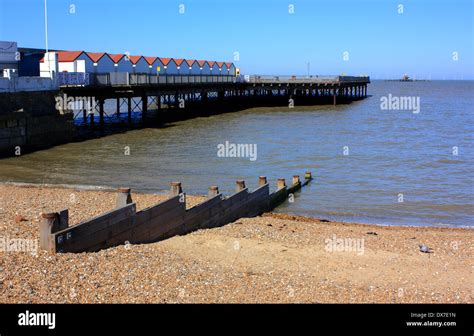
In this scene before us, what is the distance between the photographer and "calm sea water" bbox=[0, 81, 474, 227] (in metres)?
18.6

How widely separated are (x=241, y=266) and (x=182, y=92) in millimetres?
43172

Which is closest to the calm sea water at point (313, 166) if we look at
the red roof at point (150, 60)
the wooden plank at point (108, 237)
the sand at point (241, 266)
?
the sand at point (241, 266)

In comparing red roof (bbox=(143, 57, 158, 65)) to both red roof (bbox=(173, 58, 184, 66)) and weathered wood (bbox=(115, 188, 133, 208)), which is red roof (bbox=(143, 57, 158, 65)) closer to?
red roof (bbox=(173, 58, 184, 66))

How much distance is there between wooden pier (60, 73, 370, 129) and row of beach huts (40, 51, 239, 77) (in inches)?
106

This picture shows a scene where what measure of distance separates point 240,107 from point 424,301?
6018 centimetres

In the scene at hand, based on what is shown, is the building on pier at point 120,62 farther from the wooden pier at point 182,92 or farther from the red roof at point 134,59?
the wooden pier at point 182,92

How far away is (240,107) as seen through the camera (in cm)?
6756

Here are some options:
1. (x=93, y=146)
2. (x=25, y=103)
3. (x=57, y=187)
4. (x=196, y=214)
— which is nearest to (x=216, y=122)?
(x=93, y=146)

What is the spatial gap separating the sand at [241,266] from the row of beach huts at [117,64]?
21.6 m

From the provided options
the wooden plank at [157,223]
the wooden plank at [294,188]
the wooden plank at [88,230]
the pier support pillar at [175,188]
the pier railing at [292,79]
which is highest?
the pier railing at [292,79]

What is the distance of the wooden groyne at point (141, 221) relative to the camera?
8.48 m

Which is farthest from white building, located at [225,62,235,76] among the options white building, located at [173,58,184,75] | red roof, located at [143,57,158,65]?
red roof, located at [143,57,158,65]

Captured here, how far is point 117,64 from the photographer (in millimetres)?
51406

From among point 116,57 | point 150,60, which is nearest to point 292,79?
point 150,60
